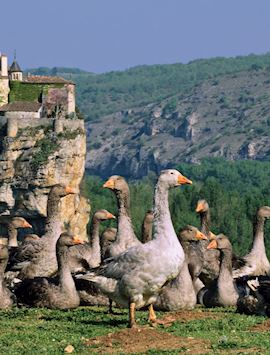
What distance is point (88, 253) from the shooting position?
76.3 feet

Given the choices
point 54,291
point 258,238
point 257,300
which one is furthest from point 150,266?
point 258,238

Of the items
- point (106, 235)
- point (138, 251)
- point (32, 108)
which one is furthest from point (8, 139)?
point (138, 251)

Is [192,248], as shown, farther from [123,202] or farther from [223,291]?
[223,291]

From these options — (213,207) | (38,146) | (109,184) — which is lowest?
(213,207)

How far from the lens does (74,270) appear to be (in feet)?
70.0

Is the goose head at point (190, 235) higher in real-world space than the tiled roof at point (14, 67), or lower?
lower

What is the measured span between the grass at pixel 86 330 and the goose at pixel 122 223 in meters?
1.25

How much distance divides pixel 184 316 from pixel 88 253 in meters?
5.94

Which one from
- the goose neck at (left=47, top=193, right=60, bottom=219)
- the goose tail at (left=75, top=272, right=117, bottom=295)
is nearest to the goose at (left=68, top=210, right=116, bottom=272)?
the goose neck at (left=47, top=193, right=60, bottom=219)

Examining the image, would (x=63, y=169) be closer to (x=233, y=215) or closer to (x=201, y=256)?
(x=233, y=215)

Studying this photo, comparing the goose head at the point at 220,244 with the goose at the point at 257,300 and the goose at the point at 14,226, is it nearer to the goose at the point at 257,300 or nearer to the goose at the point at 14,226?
the goose at the point at 257,300

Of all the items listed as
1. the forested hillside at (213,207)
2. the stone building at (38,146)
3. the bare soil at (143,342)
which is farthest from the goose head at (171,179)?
the stone building at (38,146)

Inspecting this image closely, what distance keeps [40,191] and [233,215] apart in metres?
20.6

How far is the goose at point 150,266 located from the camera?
54.3 ft
